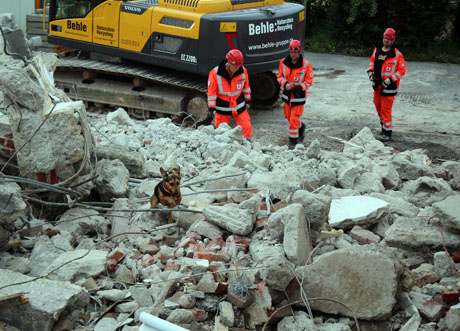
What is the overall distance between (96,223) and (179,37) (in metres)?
6.47

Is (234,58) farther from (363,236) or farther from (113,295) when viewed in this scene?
(113,295)

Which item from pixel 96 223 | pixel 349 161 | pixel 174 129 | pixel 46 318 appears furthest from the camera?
pixel 174 129

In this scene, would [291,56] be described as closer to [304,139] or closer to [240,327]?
[304,139]

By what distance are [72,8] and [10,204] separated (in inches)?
335

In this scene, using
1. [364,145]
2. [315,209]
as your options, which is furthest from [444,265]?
[364,145]

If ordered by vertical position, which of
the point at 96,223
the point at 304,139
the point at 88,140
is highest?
the point at 88,140

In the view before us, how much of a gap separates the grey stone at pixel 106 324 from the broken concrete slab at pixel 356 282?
1271 millimetres

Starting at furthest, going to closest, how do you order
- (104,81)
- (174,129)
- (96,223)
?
(104,81), (174,129), (96,223)

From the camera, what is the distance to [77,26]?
12781mm

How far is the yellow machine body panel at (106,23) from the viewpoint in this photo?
1230 cm

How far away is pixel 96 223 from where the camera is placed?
6.02 metres

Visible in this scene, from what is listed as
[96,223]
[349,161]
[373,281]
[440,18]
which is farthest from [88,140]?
[440,18]

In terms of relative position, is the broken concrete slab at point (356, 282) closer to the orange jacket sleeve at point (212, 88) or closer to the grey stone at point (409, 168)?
the grey stone at point (409, 168)

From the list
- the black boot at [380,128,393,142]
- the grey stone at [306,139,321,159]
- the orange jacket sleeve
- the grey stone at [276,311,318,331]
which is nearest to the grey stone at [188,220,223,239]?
the grey stone at [276,311,318,331]
